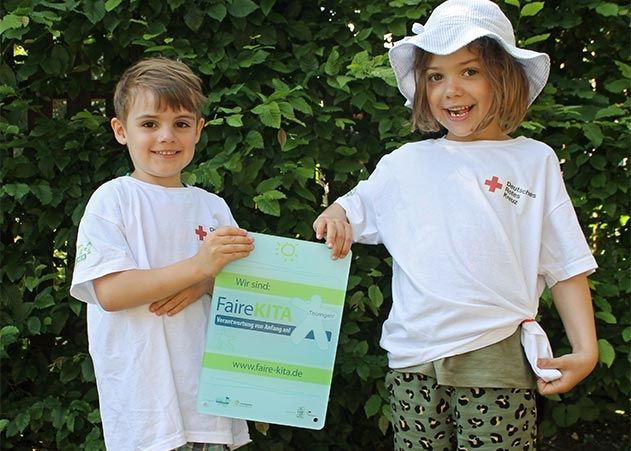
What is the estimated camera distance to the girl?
6.49ft

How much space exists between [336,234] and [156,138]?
1.77 ft

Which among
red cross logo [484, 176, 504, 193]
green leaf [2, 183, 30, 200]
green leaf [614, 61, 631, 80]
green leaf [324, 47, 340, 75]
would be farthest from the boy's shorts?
green leaf [614, 61, 631, 80]

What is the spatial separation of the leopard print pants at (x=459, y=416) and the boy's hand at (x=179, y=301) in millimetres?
584

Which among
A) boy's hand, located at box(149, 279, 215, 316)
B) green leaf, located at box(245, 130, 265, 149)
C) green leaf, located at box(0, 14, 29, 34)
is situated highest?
green leaf, located at box(0, 14, 29, 34)

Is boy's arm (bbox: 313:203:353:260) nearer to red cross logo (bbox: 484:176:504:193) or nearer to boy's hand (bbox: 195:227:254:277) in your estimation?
boy's hand (bbox: 195:227:254:277)

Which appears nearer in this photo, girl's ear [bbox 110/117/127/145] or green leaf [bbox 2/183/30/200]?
girl's ear [bbox 110/117/127/145]

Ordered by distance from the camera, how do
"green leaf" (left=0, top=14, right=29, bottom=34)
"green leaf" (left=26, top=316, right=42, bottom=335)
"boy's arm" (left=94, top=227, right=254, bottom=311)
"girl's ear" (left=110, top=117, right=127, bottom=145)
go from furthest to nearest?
"green leaf" (left=26, top=316, right=42, bottom=335), "green leaf" (left=0, top=14, right=29, bottom=34), "girl's ear" (left=110, top=117, right=127, bottom=145), "boy's arm" (left=94, top=227, right=254, bottom=311)

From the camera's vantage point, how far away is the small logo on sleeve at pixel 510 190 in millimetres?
2027

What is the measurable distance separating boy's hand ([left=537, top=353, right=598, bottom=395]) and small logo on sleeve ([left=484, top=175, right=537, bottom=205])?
43 centimetres

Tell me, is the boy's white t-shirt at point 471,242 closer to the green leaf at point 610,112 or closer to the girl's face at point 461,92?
the girl's face at point 461,92

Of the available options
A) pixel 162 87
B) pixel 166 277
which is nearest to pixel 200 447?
pixel 166 277

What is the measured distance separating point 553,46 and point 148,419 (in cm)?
238

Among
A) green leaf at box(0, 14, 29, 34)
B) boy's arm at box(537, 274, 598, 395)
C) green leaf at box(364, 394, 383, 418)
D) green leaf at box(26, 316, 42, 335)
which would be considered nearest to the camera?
boy's arm at box(537, 274, 598, 395)

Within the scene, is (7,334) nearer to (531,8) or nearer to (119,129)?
(119,129)
